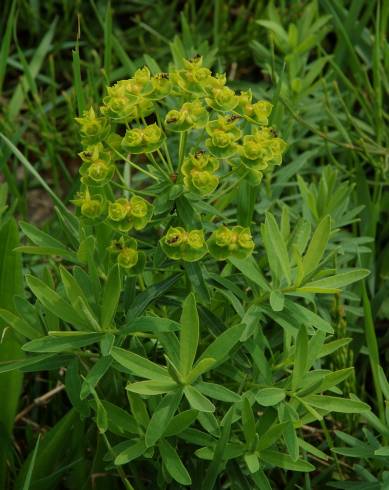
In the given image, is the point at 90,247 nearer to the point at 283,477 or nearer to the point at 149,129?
the point at 149,129

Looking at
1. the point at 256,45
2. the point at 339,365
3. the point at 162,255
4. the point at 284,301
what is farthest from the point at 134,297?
the point at 256,45

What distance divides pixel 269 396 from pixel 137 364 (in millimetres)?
210

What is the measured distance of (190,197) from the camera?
131cm

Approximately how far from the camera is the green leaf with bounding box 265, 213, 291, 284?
1349mm

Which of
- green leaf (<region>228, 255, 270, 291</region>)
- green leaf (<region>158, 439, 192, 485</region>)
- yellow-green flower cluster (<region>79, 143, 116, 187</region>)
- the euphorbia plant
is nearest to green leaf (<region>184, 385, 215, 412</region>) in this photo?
the euphorbia plant

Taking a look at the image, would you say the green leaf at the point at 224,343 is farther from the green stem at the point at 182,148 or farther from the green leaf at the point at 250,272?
the green stem at the point at 182,148

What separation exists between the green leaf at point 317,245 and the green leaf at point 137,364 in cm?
31

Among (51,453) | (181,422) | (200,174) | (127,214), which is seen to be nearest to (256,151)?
(200,174)

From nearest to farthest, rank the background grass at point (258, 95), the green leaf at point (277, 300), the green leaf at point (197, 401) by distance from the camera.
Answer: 1. the green leaf at point (197, 401)
2. the green leaf at point (277, 300)
3. the background grass at point (258, 95)

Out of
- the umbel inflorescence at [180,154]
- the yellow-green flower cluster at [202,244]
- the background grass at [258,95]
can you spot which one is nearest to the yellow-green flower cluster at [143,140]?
the umbel inflorescence at [180,154]

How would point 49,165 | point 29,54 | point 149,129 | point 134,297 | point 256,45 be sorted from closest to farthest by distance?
1. point 149,129
2. point 134,297
3. point 256,45
4. point 49,165
5. point 29,54

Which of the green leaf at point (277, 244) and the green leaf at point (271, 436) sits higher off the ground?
the green leaf at point (277, 244)

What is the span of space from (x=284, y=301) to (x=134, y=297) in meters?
0.24

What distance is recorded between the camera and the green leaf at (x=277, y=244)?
4.42 feet
